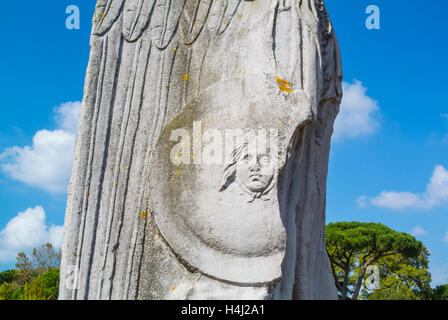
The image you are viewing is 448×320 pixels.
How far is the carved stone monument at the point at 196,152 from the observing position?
236 centimetres

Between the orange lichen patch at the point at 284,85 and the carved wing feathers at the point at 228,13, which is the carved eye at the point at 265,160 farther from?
the carved wing feathers at the point at 228,13

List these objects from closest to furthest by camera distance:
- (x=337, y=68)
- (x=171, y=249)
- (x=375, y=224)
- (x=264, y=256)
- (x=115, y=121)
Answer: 1. (x=264, y=256)
2. (x=171, y=249)
3. (x=115, y=121)
4. (x=337, y=68)
5. (x=375, y=224)

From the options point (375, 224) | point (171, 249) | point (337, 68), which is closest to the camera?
point (171, 249)

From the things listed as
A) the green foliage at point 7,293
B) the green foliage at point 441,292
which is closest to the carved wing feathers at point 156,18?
the green foliage at point 7,293

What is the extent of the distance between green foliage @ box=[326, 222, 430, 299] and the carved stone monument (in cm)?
1938

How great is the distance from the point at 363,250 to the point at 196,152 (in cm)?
2124

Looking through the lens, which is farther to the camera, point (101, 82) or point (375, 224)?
point (375, 224)

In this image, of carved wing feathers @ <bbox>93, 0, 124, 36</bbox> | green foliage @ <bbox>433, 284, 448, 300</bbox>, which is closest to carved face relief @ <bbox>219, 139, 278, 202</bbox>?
carved wing feathers @ <bbox>93, 0, 124, 36</bbox>

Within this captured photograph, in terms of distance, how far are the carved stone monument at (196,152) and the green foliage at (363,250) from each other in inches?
763

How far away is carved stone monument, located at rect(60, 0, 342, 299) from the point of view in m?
2.36

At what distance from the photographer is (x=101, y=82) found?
279 centimetres

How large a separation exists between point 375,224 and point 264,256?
72.8ft
